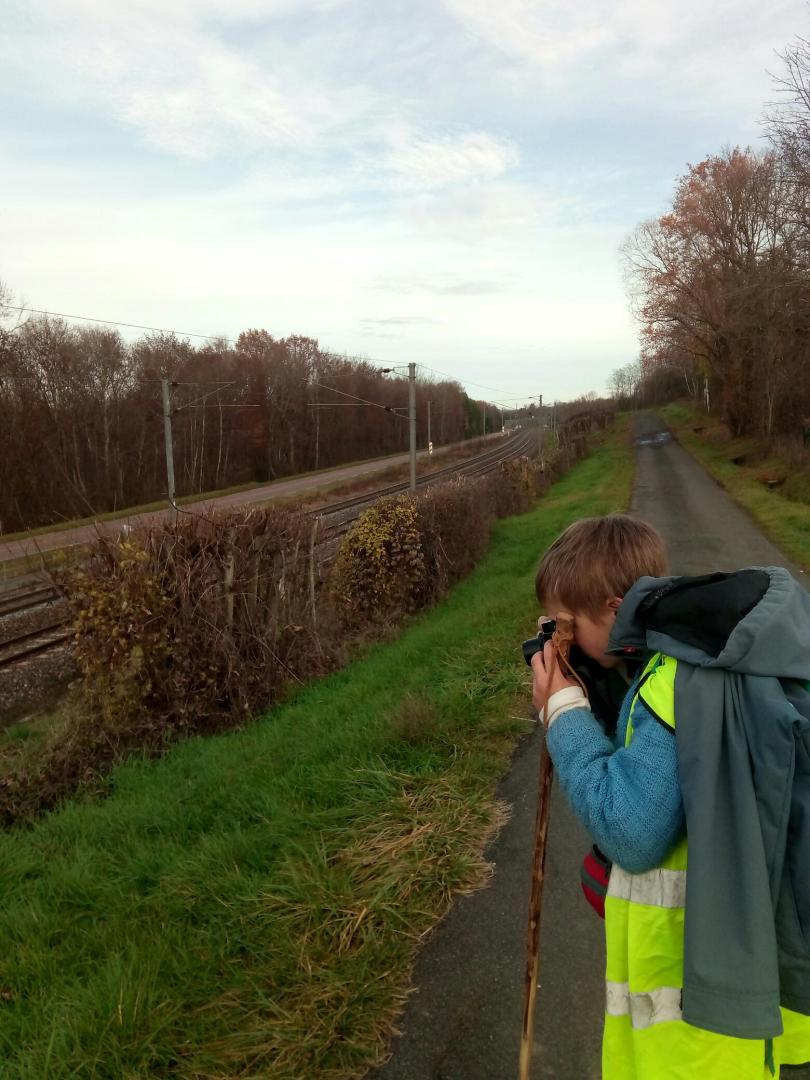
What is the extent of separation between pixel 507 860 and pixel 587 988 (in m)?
0.85

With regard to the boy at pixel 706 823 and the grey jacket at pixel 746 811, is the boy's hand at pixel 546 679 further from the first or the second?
the grey jacket at pixel 746 811

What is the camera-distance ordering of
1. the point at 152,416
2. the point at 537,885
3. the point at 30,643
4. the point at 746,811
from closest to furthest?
the point at 746,811, the point at 537,885, the point at 30,643, the point at 152,416

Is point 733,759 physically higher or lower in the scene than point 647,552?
lower

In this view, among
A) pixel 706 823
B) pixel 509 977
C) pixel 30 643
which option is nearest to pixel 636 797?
pixel 706 823

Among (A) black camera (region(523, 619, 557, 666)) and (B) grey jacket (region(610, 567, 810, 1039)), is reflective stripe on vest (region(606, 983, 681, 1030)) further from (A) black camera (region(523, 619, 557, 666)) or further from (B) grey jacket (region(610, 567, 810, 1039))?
(A) black camera (region(523, 619, 557, 666))

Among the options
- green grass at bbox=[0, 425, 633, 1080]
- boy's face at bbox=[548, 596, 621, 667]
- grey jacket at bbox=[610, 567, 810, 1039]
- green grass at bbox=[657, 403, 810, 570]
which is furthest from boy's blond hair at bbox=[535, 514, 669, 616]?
green grass at bbox=[657, 403, 810, 570]

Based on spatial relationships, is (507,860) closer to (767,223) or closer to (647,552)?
(647,552)

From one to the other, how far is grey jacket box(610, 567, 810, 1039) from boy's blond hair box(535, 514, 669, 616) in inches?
14.7

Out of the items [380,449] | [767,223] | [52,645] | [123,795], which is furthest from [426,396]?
[123,795]

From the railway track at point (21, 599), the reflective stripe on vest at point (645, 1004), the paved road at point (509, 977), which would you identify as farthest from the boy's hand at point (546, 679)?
the railway track at point (21, 599)

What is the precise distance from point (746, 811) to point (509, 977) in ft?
5.84

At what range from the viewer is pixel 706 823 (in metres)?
1.28

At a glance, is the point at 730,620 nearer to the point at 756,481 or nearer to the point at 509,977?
the point at 509,977

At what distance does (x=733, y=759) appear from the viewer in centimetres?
127
